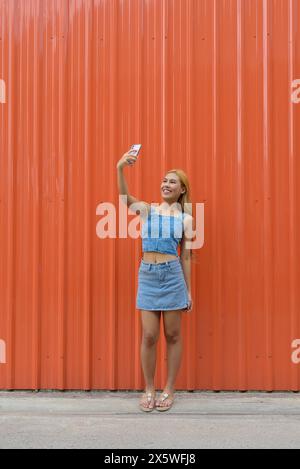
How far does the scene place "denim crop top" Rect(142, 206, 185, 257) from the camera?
3160 millimetres

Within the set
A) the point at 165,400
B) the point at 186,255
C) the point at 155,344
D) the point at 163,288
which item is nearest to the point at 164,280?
the point at 163,288

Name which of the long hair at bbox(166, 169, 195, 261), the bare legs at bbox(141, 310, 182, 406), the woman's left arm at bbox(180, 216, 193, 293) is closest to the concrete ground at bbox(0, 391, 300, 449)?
the bare legs at bbox(141, 310, 182, 406)

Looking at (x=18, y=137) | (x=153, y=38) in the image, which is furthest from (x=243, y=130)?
(x=18, y=137)

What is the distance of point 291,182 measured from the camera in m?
3.48

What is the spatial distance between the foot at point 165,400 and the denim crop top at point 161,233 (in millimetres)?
884

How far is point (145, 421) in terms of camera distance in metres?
3.00

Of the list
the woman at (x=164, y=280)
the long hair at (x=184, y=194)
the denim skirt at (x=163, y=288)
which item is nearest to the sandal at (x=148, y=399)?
the woman at (x=164, y=280)

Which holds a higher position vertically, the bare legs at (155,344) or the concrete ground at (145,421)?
the bare legs at (155,344)

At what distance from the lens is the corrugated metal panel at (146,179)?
3.50 m

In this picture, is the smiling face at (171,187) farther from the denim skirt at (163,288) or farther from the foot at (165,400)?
the foot at (165,400)

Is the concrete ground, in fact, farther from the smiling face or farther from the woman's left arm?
the smiling face

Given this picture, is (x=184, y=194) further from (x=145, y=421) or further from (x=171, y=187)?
(x=145, y=421)

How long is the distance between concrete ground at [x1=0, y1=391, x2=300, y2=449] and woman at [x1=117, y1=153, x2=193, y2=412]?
0.19 m

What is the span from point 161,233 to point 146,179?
53 cm
